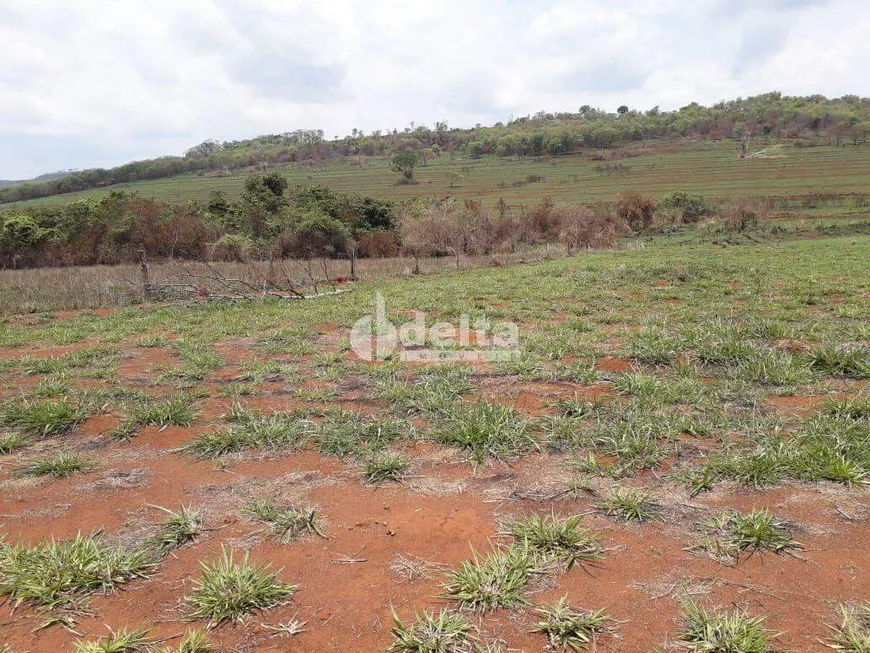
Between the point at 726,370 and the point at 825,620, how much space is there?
3.48m

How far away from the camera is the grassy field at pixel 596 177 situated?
50438 millimetres

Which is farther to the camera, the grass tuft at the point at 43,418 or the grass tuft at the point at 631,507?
the grass tuft at the point at 43,418

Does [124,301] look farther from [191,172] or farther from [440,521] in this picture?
[191,172]

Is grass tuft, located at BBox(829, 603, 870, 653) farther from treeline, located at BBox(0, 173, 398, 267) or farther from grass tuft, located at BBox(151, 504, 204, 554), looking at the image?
treeline, located at BBox(0, 173, 398, 267)

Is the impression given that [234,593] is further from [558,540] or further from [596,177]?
[596,177]

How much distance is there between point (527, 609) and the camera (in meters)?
2.34

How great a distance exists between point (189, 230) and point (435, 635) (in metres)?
31.5

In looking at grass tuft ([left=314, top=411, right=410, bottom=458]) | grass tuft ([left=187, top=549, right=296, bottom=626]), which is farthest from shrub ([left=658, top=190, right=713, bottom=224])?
grass tuft ([left=187, top=549, right=296, bottom=626])

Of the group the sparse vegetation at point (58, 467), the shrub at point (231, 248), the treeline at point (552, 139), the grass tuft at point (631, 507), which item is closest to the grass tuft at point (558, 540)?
the grass tuft at point (631, 507)

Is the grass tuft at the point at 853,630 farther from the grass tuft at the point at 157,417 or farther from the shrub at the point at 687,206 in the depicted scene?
the shrub at the point at 687,206

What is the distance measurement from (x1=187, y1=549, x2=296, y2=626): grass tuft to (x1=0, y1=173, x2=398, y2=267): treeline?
1019 inches

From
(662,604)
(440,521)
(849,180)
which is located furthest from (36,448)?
(849,180)

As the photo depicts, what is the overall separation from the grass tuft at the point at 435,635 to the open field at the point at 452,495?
1 cm

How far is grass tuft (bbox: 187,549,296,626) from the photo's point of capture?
2.37 metres
